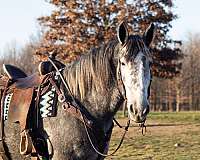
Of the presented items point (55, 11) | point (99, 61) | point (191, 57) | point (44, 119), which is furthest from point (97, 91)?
point (191, 57)

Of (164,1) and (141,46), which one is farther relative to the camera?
(164,1)

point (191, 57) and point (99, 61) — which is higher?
point (191, 57)

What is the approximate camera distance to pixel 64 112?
3.91 meters

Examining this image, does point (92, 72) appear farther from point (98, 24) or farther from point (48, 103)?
point (98, 24)

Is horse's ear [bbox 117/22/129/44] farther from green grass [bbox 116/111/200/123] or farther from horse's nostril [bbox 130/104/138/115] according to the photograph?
green grass [bbox 116/111/200/123]

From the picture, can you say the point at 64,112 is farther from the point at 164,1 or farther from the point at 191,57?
the point at 191,57

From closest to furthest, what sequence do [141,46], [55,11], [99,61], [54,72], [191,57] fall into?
1. [141,46]
2. [99,61]
3. [54,72]
4. [55,11]
5. [191,57]

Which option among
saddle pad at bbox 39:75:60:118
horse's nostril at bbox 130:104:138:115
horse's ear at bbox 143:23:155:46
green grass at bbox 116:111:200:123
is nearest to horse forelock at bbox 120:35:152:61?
horse's ear at bbox 143:23:155:46

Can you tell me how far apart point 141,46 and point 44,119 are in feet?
3.86

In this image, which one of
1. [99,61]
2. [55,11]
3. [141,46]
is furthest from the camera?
[55,11]

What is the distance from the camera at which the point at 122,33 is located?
361 cm

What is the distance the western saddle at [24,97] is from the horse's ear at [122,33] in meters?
0.89

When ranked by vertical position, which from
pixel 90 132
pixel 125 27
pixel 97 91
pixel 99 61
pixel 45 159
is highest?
pixel 125 27

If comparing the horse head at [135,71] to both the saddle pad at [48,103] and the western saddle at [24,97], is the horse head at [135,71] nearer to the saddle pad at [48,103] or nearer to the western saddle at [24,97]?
the saddle pad at [48,103]
